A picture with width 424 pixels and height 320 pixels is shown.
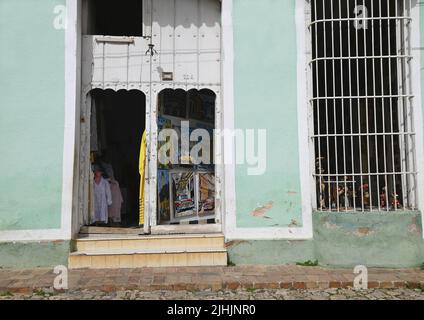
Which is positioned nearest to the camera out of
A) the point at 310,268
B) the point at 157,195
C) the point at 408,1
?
the point at 310,268

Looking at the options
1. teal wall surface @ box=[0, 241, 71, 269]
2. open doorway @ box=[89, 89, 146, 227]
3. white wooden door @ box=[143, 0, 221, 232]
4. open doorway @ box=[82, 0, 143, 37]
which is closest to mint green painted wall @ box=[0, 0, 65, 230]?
teal wall surface @ box=[0, 241, 71, 269]

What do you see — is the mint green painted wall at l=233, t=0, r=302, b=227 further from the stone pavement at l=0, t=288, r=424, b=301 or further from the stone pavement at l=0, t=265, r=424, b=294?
the stone pavement at l=0, t=288, r=424, b=301

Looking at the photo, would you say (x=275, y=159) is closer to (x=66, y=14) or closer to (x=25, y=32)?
(x=66, y=14)

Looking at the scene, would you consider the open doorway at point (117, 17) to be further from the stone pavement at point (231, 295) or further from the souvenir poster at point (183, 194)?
the stone pavement at point (231, 295)

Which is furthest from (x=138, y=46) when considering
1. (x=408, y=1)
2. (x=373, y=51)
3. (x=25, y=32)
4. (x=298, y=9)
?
(x=408, y=1)

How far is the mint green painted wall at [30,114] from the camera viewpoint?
17.0 feet

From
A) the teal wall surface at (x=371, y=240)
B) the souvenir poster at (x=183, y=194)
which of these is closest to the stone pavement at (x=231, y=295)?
the teal wall surface at (x=371, y=240)

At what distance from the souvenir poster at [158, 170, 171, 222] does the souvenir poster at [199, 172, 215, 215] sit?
1.71ft

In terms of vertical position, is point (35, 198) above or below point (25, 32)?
below

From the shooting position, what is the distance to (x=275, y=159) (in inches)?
211

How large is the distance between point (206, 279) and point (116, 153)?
3.88 meters

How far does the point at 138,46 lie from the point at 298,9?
7.98ft

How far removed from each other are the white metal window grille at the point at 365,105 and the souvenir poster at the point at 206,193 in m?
1.60

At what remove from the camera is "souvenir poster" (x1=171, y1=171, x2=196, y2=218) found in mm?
5938
